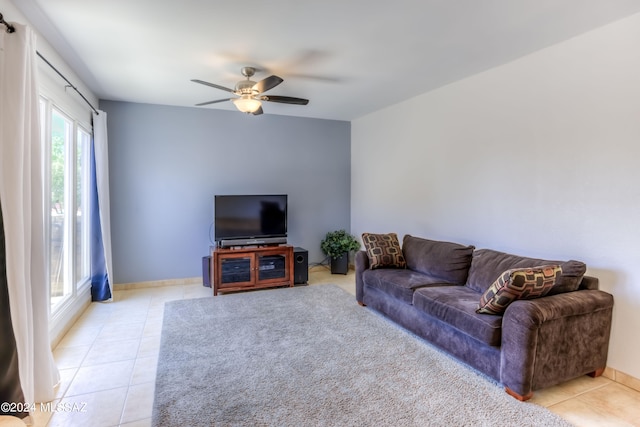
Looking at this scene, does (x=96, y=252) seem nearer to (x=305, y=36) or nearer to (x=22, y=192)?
(x=22, y=192)

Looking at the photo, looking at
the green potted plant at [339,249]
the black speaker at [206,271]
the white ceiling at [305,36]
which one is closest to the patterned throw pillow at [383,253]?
the green potted plant at [339,249]

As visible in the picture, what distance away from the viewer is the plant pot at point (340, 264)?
570 centimetres

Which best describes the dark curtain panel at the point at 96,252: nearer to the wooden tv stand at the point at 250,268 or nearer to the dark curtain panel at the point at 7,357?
the wooden tv stand at the point at 250,268

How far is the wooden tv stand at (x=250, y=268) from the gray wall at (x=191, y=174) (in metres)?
0.75

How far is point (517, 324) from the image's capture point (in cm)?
224

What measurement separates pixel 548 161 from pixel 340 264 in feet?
11.1

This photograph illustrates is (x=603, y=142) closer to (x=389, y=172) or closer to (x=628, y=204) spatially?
(x=628, y=204)

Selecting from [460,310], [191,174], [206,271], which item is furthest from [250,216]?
[460,310]

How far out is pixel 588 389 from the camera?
245 cm

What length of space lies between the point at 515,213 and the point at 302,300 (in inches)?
101

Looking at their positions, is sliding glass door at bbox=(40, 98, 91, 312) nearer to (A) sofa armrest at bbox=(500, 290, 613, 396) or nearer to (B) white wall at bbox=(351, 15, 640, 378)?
(A) sofa armrest at bbox=(500, 290, 613, 396)

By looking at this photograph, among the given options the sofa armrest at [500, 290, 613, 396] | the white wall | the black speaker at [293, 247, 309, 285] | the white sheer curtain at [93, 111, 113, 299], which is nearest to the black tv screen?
the black speaker at [293, 247, 309, 285]

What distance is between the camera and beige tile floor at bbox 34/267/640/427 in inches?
83.4

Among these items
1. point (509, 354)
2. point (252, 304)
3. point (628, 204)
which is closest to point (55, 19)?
point (252, 304)
